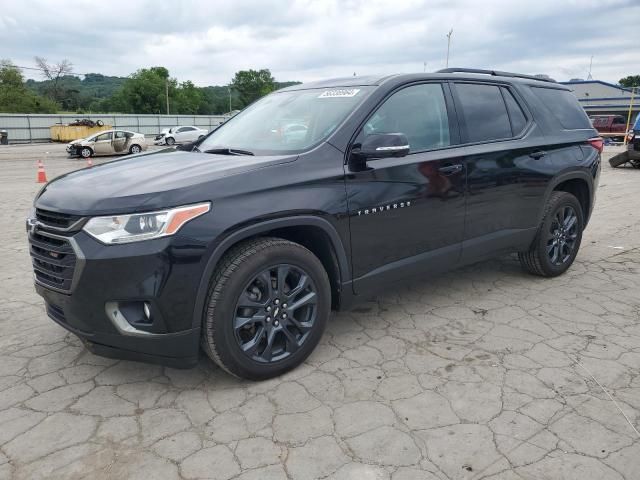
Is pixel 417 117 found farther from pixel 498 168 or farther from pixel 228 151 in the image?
pixel 228 151

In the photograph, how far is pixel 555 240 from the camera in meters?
4.68

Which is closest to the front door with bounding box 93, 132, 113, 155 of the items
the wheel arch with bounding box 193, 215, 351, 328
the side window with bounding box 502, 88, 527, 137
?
the side window with bounding box 502, 88, 527, 137

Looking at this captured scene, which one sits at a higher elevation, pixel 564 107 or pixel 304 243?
pixel 564 107

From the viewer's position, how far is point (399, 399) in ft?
9.16

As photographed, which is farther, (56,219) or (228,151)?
(228,151)

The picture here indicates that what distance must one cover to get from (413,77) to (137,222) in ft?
7.15

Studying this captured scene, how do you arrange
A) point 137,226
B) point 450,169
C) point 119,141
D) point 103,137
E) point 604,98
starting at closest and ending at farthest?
point 137,226 < point 450,169 < point 103,137 < point 119,141 < point 604,98

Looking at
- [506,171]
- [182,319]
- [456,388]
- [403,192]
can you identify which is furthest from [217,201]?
[506,171]

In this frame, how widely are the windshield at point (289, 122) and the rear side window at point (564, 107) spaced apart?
6.87ft

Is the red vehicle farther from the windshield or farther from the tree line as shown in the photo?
the windshield

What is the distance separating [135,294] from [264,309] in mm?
701

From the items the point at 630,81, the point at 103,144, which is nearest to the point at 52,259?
the point at 103,144

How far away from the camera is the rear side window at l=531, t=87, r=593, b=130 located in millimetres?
4592

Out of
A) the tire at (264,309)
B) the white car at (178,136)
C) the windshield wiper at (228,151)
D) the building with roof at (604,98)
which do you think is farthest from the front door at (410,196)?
the building with roof at (604,98)
